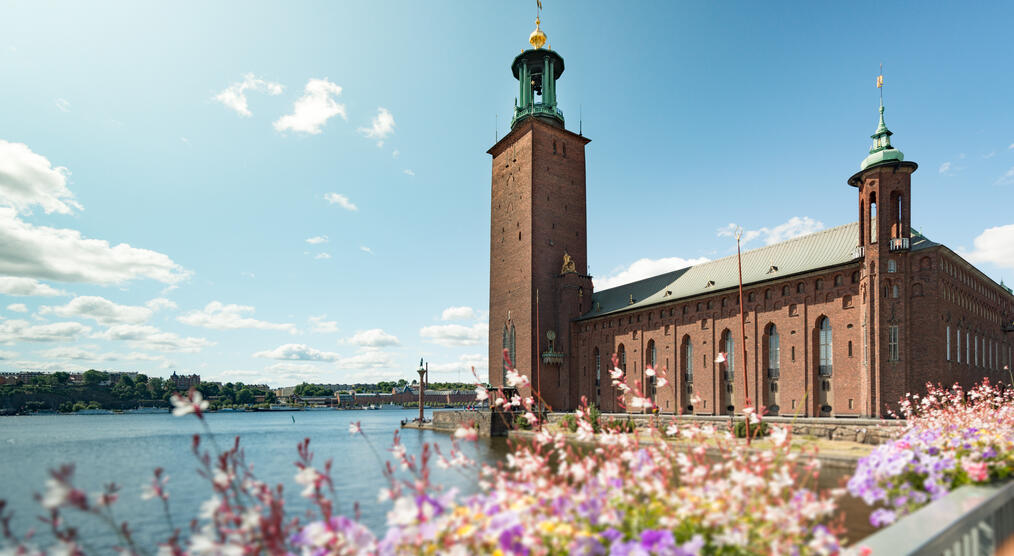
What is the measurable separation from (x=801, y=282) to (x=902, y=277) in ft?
21.7

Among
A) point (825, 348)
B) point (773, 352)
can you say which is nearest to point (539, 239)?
point (773, 352)

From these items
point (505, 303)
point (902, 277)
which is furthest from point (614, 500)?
point (505, 303)

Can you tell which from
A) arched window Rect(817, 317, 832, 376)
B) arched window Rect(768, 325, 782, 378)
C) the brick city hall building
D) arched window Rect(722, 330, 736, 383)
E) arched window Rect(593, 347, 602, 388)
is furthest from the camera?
arched window Rect(593, 347, 602, 388)

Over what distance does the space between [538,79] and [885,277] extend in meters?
41.3

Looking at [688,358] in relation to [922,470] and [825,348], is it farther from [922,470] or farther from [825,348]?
[922,470]

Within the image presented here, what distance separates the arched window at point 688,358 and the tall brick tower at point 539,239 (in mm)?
12924

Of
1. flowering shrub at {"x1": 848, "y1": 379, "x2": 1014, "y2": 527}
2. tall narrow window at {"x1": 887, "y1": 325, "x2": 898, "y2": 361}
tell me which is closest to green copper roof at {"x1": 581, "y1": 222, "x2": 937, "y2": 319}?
tall narrow window at {"x1": 887, "y1": 325, "x2": 898, "y2": 361}

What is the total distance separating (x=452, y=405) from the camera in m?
196

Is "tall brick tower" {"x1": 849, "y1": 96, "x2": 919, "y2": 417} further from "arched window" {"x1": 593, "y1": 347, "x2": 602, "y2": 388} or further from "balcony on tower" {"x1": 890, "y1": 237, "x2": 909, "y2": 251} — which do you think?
"arched window" {"x1": 593, "y1": 347, "x2": 602, "y2": 388}

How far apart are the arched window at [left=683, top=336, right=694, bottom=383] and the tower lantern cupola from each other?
26.8 meters

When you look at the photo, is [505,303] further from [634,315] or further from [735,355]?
[735,355]

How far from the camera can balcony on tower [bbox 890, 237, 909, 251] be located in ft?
111

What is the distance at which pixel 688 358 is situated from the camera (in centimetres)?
4894

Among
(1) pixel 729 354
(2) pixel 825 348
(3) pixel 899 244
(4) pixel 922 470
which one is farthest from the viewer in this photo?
(1) pixel 729 354
